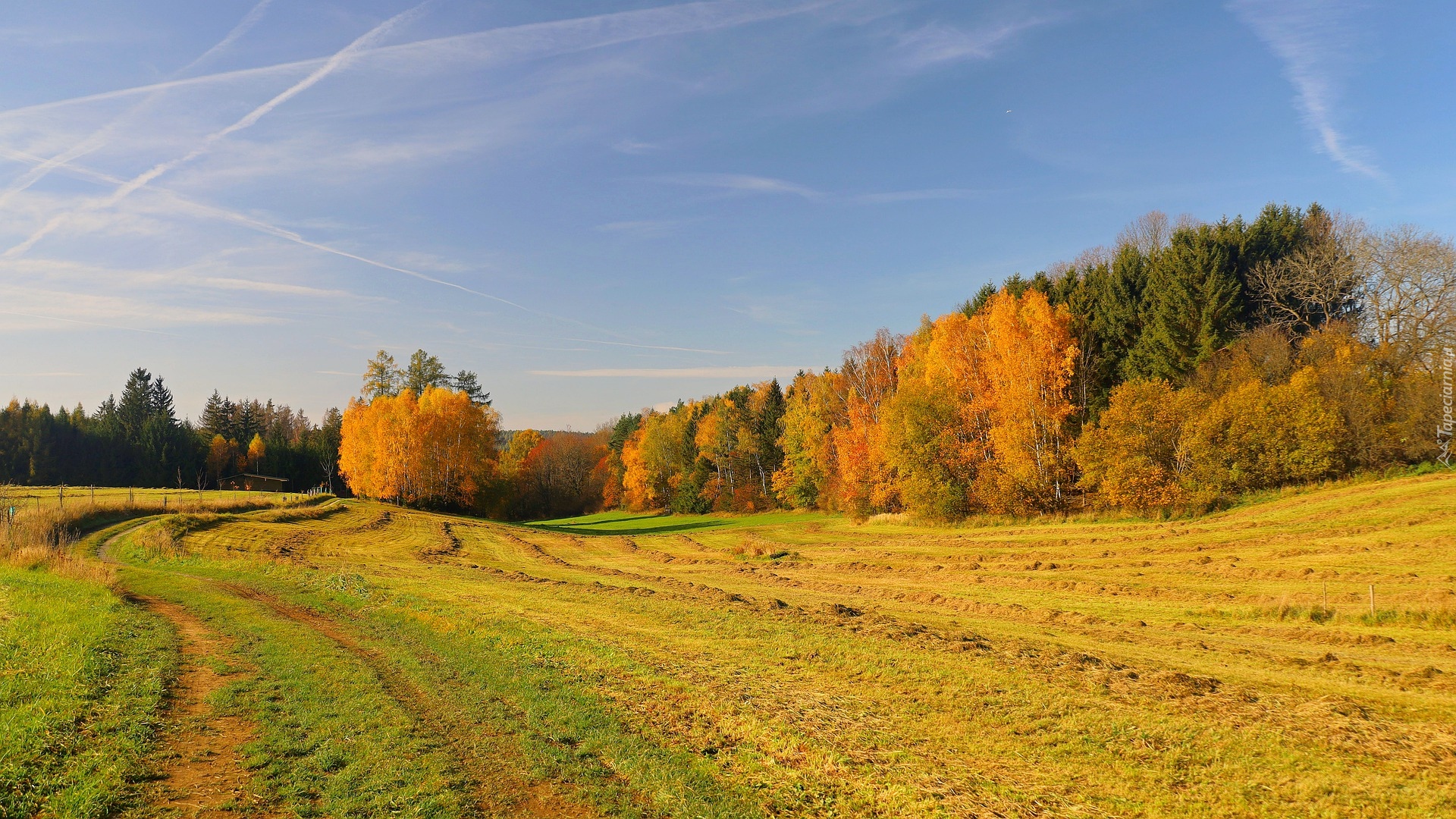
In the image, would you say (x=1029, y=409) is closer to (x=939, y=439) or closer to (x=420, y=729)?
(x=939, y=439)

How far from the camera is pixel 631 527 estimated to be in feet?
222

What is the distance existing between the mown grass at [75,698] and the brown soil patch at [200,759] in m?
0.25

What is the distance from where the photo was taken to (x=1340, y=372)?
108 ft

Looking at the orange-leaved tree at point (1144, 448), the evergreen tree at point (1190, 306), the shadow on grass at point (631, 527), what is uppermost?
the evergreen tree at point (1190, 306)

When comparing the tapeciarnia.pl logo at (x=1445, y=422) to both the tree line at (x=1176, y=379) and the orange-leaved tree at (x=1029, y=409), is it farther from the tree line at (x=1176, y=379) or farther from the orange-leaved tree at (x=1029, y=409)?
the orange-leaved tree at (x=1029, y=409)

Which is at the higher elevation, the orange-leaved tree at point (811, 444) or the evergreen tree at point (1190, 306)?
the evergreen tree at point (1190, 306)

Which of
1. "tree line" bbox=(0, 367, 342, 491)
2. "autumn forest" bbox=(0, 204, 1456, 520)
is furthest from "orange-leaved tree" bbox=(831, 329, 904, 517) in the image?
"tree line" bbox=(0, 367, 342, 491)

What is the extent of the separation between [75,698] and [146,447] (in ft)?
363

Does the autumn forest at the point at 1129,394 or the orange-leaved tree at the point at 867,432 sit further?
the orange-leaved tree at the point at 867,432

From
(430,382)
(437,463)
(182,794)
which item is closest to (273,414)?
(430,382)

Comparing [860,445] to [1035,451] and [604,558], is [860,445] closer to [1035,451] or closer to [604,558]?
[1035,451]

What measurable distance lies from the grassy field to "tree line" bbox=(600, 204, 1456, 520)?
889cm

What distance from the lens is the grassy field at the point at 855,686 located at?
6.98 metres

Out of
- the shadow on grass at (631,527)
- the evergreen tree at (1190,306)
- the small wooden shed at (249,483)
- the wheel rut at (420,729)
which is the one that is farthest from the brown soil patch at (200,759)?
the small wooden shed at (249,483)
